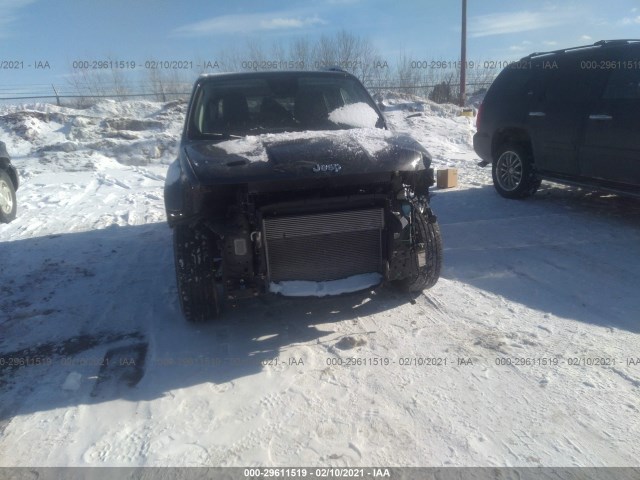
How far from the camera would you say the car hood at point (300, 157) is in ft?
10.8

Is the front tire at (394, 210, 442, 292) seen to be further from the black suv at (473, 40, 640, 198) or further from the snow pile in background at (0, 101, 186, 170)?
the snow pile in background at (0, 101, 186, 170)

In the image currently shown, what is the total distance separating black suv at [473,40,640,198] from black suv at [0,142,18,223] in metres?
7.24

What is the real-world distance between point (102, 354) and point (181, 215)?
1132mm

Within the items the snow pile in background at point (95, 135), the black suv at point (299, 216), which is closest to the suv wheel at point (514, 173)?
the black suv at point (299, 216)

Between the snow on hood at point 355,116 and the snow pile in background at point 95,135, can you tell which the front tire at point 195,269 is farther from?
the snow pile in background at point 95,135

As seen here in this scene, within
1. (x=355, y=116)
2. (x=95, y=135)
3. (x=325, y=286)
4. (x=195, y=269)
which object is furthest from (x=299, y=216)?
(x=95, y=135)

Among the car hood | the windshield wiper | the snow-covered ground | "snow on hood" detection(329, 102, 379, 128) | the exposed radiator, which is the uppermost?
"snow on hood" detection(329, 102, 379, 128)

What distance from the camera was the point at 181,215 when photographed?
3.59 metres

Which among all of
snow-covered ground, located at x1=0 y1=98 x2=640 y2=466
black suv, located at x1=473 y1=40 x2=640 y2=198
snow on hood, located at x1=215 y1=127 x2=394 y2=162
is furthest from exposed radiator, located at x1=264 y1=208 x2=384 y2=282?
black suv, located at x1=473 y1=40 x2=640 y2=198

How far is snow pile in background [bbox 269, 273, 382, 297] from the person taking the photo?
353cm

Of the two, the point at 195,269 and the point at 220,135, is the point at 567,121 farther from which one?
the point at 195,269

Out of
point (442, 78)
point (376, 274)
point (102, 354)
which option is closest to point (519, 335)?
point (376, 274)

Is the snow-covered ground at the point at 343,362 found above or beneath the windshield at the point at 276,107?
beneath

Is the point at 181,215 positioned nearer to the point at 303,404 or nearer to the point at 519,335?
the point at 303,404
